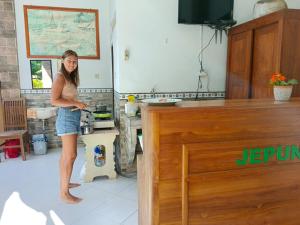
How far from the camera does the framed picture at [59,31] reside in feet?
13.7

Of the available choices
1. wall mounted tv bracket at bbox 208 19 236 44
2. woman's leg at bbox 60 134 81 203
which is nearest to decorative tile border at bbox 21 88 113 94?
woman's leg at bbox 60 134 81 203

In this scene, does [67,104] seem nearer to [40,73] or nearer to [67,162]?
[67,162]

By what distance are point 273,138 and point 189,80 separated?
1852 millimetres

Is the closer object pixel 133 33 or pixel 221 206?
pixel 221 206

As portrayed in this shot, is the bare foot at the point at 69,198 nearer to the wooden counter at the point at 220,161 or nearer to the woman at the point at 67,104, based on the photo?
the woman at the point at 67,104

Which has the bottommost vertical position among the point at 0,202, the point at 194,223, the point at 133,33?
the point at 0,202

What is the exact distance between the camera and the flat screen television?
9.93ft

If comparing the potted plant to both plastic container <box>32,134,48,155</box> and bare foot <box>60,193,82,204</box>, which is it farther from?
plastic container <box>32,134,48,155</box>

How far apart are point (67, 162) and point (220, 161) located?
1.72 m

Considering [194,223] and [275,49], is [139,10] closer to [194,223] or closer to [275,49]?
[275,49]

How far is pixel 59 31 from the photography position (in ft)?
14.0

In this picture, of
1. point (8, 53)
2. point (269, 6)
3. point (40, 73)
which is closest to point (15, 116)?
point (40, 73)

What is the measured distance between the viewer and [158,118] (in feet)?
4.44

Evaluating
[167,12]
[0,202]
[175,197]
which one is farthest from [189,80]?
[0,202]
